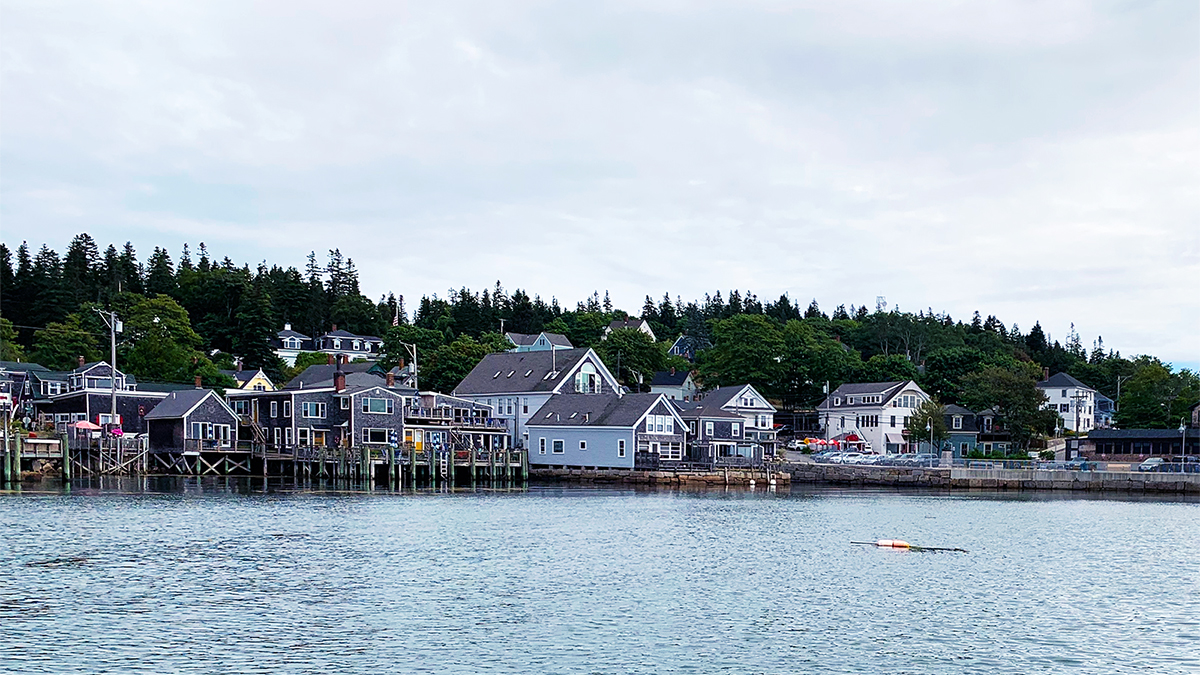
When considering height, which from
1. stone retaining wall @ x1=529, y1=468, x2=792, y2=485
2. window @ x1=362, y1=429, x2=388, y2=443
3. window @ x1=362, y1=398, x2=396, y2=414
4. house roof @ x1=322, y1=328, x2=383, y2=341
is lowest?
stone retaining wall @ x1=529, y1=468, x2=792, y2=485

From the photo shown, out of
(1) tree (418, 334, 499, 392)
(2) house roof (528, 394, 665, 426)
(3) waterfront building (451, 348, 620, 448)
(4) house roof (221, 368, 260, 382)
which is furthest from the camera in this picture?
(1) tree (418, 334, 499, 392)

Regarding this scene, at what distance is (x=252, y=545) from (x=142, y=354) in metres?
87.2

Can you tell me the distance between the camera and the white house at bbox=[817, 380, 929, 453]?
125m

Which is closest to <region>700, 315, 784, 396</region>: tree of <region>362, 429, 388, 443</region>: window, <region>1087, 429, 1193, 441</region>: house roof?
<region>1087, 429, 1193, 441</region>: house roof

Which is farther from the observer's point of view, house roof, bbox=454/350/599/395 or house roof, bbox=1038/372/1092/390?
house roof, bbox=1038/372/1092/390

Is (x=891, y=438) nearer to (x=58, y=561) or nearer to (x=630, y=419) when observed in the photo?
(x=630, y=419)

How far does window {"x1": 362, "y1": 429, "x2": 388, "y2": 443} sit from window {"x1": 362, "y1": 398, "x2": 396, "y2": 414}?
144cm

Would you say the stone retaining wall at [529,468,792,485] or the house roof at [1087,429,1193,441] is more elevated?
the house roof at [1087,429,1193,441]

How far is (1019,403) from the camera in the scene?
387ft

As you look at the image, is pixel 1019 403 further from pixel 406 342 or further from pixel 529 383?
pixel 406 342

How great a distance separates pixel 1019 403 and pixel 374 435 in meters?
65.5

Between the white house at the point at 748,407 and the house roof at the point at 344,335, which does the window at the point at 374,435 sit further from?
the house roof at the point at 344,335

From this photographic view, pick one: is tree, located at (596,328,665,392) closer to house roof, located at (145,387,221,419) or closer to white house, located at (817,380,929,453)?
white house, located at (817,380,929,453)

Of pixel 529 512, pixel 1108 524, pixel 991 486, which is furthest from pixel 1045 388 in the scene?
pixel 529 512
